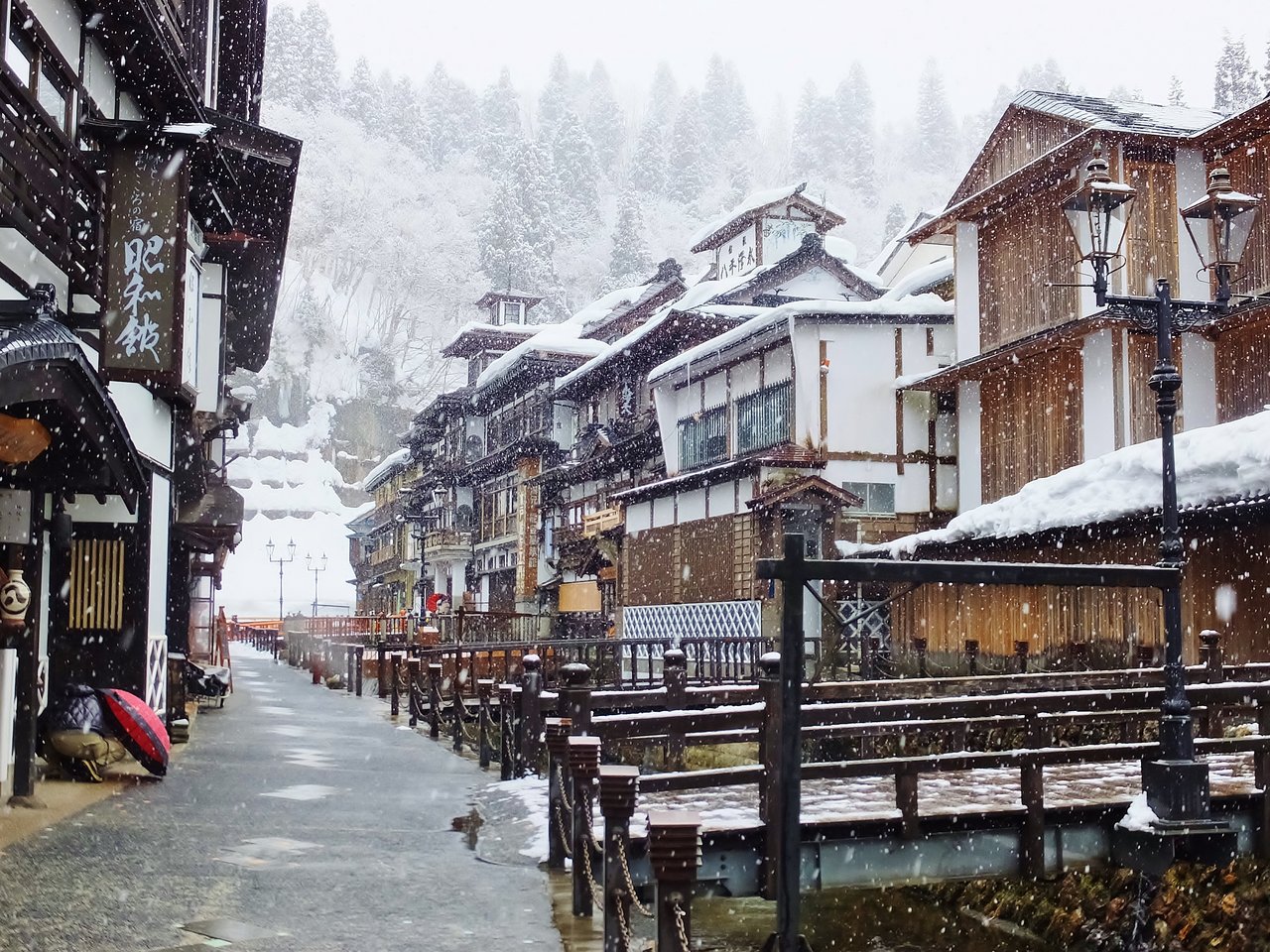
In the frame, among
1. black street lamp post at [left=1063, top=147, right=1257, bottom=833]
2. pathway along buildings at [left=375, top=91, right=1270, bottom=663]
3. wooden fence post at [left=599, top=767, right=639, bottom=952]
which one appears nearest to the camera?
wooden fence post at [left=599, top=767, right=639, bottom=952]

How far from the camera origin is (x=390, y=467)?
263ft

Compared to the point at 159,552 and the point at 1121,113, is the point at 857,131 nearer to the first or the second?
the point at 1121,113

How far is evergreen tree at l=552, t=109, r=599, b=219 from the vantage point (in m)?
144

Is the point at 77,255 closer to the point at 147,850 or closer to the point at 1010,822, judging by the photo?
the point at 147,850

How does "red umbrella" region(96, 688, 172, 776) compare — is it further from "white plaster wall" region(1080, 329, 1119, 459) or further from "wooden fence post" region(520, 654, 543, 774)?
"white plaster wall" region(1080, 329, 1119, 459)

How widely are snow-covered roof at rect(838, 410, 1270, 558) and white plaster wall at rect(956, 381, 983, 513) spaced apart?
21.1ft

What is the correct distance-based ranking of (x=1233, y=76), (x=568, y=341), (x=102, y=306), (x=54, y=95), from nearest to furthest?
(x=102, y=306) < (x=54, y=95) < (x=568, y=341) < (x=1233, y=76)

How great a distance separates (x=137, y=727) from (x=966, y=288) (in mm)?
21561

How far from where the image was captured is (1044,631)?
2164 centimetres

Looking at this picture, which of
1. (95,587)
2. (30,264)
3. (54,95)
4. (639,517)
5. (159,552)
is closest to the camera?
(30,264)

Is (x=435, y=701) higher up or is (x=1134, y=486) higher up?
(x=1134, y=486)

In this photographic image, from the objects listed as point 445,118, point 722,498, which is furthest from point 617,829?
point 445,118

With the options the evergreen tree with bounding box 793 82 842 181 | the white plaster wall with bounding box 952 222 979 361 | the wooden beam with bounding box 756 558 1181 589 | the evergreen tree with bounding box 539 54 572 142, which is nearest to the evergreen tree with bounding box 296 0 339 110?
the evergreen tree with bounding box 539 54 572 142

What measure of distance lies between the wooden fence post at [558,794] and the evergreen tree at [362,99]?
15591 centimetres
